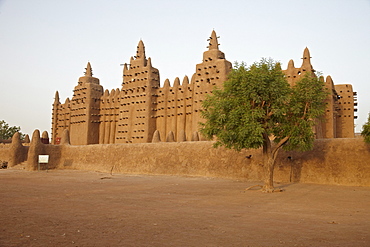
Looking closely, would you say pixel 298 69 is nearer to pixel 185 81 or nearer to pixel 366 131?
pixel 185 81

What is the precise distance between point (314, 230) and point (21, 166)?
1268 inches

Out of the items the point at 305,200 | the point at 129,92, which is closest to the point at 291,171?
the point at 305,200

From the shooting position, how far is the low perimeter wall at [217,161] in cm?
1806

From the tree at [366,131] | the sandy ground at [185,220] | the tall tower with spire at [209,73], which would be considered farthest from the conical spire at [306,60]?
the sandy ground at [185,220]

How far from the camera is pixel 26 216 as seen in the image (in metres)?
8.98

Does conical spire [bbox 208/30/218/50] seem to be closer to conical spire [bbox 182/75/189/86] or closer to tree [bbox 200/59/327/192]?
conical spire [bbox 182/75/189/86]

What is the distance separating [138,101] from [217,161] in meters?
23.6

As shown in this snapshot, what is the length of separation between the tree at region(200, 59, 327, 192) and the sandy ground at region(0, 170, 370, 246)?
2.61 metres

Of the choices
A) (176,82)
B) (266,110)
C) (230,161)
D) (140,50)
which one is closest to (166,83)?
(176,82)

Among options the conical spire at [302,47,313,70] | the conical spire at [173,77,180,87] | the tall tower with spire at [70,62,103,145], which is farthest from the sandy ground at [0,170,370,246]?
the tall tower with spire at [70,62,103,145]

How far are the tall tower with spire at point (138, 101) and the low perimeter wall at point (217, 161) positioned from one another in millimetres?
11300

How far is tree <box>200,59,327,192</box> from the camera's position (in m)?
15.3

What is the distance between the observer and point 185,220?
880 centimetres

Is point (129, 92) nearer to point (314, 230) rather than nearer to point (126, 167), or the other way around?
point (126, 167)
